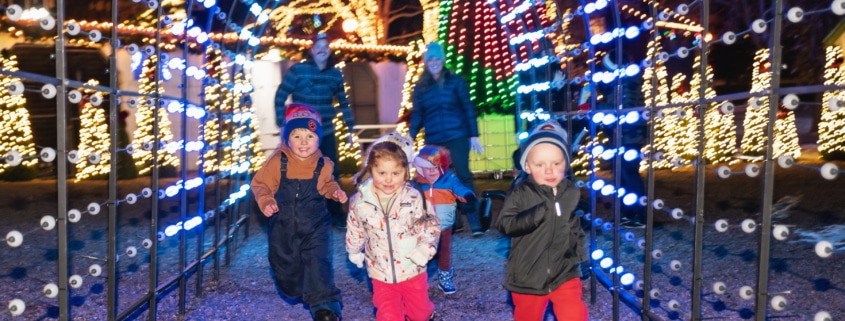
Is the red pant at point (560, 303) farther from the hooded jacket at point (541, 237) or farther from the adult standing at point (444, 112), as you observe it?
the adult standing at point (444, 112)

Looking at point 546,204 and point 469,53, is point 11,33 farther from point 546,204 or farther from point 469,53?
point 546,204

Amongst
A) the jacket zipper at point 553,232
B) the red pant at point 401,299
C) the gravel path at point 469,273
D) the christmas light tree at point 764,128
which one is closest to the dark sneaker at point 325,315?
the gravel path at point 469,273

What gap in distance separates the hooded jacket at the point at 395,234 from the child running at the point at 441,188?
112cm

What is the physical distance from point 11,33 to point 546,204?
15.2 m

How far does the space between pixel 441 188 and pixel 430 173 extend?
0.45 ft

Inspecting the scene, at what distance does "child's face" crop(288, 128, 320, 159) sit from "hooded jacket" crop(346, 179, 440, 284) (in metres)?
0.76

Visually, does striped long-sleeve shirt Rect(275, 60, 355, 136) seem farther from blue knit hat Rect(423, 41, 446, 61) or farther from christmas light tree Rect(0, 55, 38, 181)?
christmas light tree Rect(0, 55, 38, 181)

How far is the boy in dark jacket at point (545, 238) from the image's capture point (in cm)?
412

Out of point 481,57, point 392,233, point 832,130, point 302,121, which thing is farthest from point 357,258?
point 832,130

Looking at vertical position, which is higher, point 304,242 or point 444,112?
point 444,112

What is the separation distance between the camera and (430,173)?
571 centimetres

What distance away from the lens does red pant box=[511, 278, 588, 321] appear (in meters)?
4.12

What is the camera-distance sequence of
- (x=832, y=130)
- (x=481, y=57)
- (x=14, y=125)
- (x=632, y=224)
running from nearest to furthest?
(x=632, y=224) → (x=481, y=57) → (x=14, y=125) → (x=832, y=130)

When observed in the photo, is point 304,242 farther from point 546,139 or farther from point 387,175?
point 546,139
